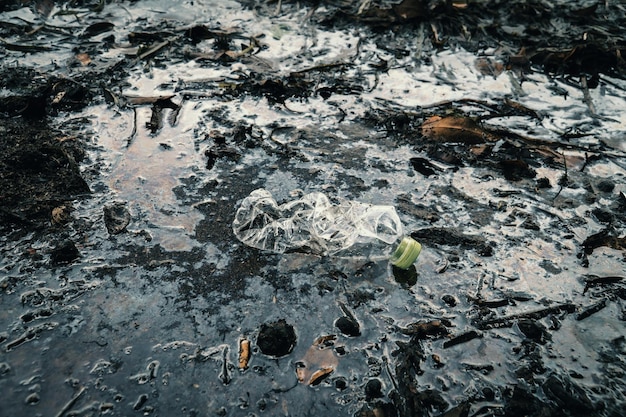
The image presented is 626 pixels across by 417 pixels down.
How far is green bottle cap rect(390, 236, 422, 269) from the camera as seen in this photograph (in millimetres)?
2229

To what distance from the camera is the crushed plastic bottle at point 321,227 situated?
7.89 ft

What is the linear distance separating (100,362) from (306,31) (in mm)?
4001

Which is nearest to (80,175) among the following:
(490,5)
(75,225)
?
(75,225)

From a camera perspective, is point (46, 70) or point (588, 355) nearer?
point (588, 355)

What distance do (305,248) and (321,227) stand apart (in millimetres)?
173

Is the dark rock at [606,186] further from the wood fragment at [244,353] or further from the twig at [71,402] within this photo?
the twig at [71,402]

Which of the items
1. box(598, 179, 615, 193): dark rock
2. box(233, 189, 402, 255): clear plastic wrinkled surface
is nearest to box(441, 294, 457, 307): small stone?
box(233, 189, 402, 255): clear plastic wrinkled surface

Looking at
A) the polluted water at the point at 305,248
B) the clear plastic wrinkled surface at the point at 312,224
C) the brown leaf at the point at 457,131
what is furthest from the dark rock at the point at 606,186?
the clear plastic wrinkled surface at the point at 312,224

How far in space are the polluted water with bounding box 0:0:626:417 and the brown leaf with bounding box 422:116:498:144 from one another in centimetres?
1

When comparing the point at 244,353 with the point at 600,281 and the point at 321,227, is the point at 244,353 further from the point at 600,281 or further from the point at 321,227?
the point at 600,281

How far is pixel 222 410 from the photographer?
1.71 metres

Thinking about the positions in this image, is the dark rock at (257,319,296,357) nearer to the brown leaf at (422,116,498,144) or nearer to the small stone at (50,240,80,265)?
the small stone at (50,240,80,265)

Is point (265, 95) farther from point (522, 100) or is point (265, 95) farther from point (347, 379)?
point (347, 379)

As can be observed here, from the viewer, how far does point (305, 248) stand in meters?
2.41
